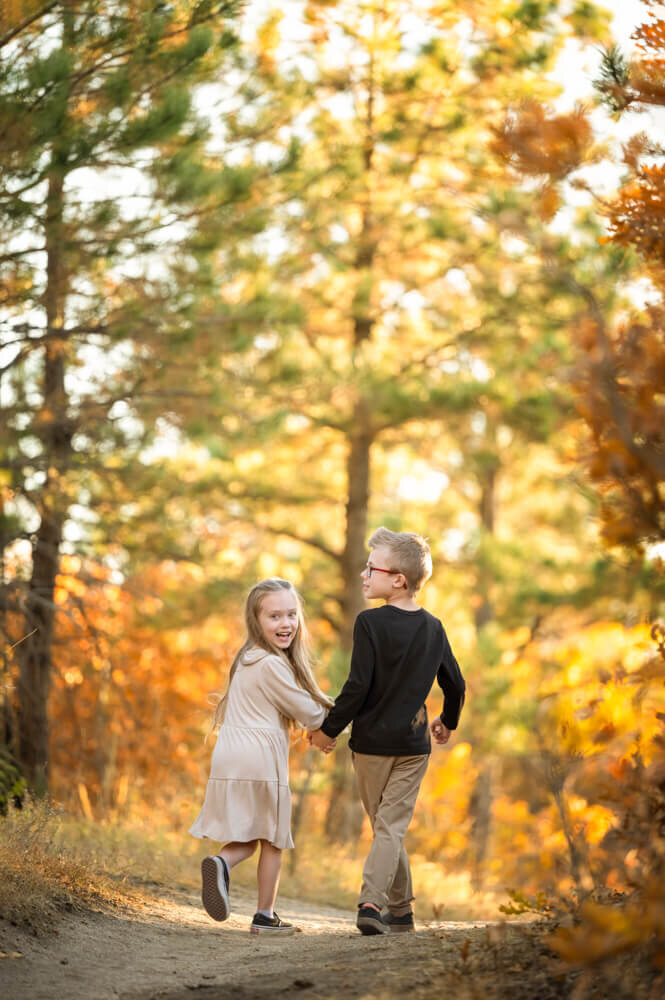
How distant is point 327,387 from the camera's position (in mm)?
11680

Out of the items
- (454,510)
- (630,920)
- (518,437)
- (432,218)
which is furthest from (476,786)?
(630,920)

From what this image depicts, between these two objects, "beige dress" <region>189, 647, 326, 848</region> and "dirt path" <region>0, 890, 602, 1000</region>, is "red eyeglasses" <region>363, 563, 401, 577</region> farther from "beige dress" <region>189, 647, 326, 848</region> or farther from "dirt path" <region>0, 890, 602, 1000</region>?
"dirt path" <region>0, 890, 602, 1000</region>

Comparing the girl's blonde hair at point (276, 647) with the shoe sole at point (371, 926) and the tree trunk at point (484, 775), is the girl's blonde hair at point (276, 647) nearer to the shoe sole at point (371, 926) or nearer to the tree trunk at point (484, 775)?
the shoe sole at point (371, 926)

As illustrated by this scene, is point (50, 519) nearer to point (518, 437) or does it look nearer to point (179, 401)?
point (179, 401)

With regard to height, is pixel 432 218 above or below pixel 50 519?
above

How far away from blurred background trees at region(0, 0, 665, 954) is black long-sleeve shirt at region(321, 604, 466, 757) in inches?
25.6

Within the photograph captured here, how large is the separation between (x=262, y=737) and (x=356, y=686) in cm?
46

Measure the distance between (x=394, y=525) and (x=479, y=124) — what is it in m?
4.22

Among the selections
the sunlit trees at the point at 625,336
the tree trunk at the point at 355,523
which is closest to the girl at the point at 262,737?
the sunlit trees at the point at 625,336

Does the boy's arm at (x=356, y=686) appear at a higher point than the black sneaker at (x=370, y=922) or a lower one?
higher

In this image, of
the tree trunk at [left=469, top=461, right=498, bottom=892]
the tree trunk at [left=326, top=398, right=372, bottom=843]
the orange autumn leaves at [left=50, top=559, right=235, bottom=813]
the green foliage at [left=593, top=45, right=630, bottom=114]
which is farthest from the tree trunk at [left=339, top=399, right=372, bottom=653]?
the green foliage at [left=593, top=45, right=630, bottom=114]

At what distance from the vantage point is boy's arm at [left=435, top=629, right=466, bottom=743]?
468cm

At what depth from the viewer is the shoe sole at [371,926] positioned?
4305mm

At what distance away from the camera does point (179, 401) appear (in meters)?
8.57
